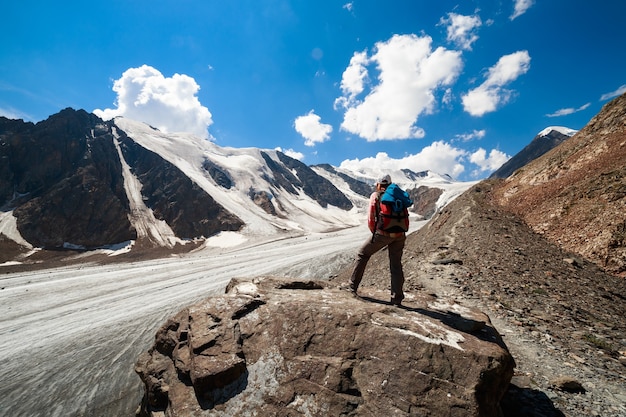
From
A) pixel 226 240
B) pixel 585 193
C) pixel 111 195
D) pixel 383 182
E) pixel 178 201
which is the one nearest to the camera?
pixel 383 182

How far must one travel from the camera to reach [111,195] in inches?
3009

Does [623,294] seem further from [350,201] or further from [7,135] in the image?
[350,201]

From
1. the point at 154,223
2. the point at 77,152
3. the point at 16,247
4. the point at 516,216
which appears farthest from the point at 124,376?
the point at 77,152

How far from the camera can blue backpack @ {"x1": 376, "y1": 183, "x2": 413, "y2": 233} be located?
633cm

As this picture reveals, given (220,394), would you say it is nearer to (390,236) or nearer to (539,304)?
(390,236)

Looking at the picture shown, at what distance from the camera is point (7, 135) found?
245ft

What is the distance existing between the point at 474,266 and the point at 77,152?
341ft

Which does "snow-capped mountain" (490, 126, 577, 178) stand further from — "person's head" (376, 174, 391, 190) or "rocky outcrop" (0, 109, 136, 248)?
"person's head" (376, 174, 391, 190)

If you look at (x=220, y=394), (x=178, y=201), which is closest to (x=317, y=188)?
(x=178, y=201)

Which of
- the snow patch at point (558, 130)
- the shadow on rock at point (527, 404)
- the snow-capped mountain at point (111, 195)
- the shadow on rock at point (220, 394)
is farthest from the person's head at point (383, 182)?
the snow patch at point (558, 130)

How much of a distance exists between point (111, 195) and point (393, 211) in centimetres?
8948

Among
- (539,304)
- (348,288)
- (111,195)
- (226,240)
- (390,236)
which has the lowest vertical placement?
(226,240)

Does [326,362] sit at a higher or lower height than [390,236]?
lower

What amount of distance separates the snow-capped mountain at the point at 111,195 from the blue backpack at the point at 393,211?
71.2 metres
